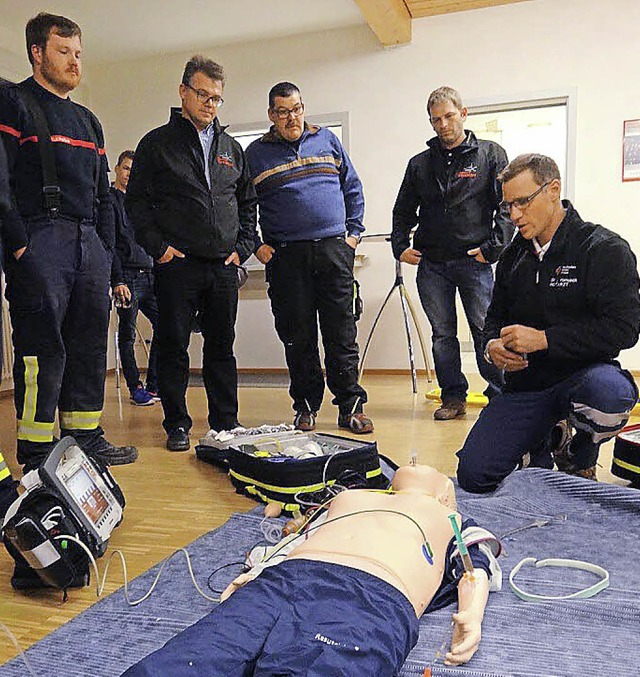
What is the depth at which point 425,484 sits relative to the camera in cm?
171

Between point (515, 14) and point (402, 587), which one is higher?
point (515, 14)

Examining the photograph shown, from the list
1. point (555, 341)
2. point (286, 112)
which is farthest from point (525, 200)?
point (286, 112)

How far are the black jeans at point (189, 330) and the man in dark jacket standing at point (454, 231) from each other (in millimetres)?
1067

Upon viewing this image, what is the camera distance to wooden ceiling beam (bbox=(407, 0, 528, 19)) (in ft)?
16.2

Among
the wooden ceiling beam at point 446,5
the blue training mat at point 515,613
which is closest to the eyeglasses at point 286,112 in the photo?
the blue training mat at point 515,613

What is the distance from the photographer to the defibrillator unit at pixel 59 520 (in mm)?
1582

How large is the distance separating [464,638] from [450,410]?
239 centimetres

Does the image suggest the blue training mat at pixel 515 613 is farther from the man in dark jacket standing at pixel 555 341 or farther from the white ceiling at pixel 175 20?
the white ceiling at pixel 175 20

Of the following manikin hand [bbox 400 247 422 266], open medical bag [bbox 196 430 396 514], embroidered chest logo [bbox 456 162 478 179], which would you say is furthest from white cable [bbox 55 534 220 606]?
embroidered chest logo [bbox 456 162 478 179]

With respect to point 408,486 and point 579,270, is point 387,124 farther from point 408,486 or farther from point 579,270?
point 408,486

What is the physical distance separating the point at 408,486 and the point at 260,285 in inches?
164

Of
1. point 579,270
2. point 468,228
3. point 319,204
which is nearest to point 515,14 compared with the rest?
point 468,228

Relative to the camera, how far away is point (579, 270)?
2.25 meters

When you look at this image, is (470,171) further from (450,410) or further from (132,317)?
(132,317)
